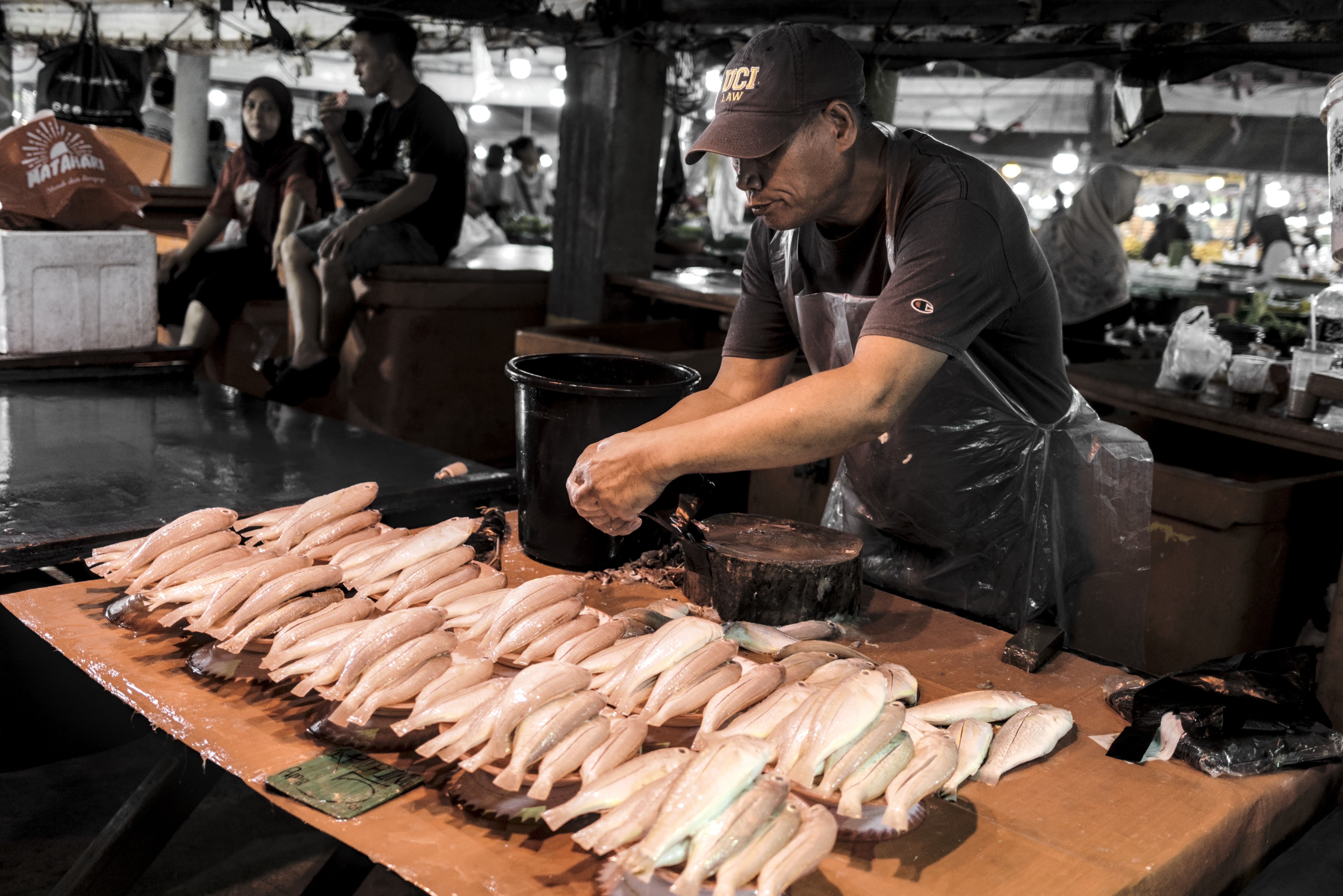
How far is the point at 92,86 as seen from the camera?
33.6ft

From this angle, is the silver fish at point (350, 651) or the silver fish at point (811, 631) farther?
the silver fish at point (811, 631)

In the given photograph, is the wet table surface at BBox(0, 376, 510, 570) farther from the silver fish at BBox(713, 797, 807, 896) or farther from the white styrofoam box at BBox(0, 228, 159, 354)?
the silver fish at BBox(713, 797, 807, 896)

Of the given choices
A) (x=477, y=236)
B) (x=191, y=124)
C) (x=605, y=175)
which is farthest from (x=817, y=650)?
(x=191, y=124)

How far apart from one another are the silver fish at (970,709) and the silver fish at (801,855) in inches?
16.8

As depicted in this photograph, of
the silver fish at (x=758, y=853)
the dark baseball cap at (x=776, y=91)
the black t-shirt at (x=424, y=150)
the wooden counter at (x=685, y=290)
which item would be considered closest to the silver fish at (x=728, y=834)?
the silver fish at (x=758, y=853)

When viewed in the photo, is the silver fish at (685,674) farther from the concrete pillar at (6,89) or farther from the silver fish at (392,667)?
the concrete pillar at (6,89)

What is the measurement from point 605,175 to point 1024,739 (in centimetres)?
536

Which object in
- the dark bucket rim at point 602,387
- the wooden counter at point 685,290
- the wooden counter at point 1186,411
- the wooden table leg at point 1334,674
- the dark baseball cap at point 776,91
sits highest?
the dark baseball cap at point 776,91

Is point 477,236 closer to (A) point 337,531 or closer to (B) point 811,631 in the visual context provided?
(A) point 337,531

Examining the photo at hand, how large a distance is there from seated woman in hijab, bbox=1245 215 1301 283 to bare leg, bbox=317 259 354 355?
11743 millimetres

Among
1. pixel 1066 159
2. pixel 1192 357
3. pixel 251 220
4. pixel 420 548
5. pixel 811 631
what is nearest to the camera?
pixel 811 631

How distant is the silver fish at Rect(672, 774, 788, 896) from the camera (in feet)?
4.17

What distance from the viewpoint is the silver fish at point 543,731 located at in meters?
1.46

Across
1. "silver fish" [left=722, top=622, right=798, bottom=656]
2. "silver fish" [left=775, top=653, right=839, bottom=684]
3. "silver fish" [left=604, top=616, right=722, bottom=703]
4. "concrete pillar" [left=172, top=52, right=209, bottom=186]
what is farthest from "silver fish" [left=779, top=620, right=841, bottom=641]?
"concrete pillar" [left=172, top=52, right=209, bottom=186]
